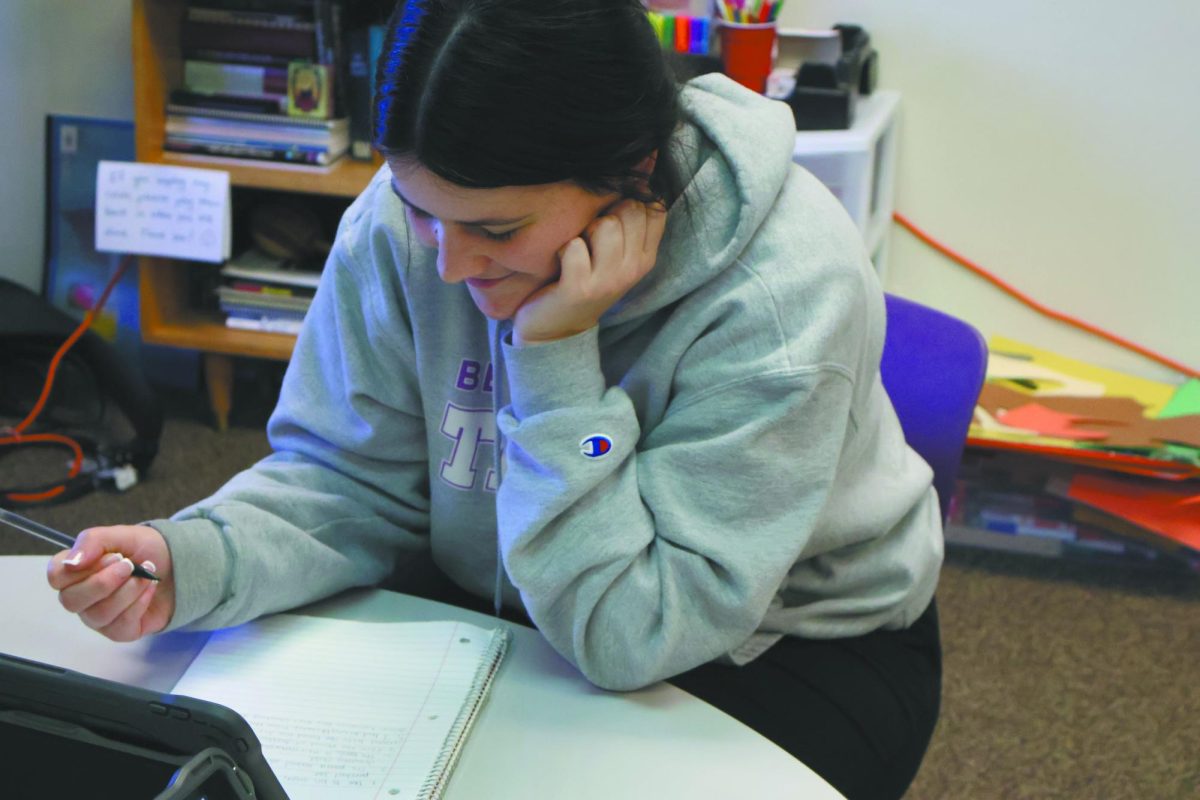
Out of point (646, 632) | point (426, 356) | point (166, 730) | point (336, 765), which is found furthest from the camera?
point (426, 356)

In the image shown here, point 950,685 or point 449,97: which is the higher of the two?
point 449,97

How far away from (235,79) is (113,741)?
2.04 meters

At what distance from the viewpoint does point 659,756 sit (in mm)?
774

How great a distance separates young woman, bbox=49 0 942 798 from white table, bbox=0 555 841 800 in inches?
1.0

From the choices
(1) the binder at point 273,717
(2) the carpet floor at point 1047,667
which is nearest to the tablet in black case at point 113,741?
(1) the binder at point 273,717

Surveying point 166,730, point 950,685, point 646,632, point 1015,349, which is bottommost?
point 950,685

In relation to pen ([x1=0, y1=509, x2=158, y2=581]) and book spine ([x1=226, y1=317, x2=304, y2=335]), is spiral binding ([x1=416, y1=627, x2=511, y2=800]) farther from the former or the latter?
book spine ([x1=226, y1=317, x2=304, y2=335])

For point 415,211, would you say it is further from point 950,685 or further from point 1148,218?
point 1148,218

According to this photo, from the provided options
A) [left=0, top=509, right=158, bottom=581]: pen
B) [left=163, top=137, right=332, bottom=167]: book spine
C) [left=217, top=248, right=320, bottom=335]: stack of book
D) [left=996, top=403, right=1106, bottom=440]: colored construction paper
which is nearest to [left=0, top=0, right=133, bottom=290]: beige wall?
[left=163, top=137, right=332, bottom=167]: book spine

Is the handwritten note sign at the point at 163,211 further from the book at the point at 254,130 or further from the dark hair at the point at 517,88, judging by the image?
the dark hair at the point at 517,88

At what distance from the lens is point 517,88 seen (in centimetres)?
79

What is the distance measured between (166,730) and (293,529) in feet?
1.47

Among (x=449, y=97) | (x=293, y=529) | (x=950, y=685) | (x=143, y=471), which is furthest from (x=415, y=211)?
(x=143, y=471)

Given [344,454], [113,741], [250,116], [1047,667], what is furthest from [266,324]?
[113,741]
